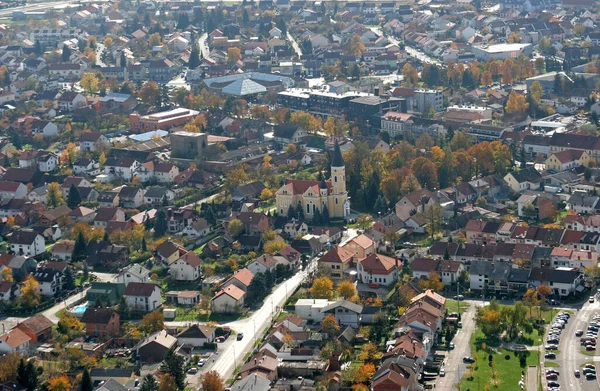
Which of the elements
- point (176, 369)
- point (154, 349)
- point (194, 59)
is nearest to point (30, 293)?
point (154, 349)

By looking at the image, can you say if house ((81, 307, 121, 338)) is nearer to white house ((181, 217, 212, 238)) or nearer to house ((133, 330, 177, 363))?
house ((133, 330, 177, 363))

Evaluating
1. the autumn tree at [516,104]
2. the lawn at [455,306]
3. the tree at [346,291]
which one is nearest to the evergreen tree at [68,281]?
the tree at [346,291]

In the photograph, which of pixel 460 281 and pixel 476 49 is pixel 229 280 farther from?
pixel 476 49

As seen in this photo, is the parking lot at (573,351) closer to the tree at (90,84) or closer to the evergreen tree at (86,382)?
the evergreen tree at (86,382)

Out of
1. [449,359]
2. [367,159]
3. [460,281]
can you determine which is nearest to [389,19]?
[367,159]

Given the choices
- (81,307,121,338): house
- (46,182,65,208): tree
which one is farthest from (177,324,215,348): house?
(46,182,65,208): tree

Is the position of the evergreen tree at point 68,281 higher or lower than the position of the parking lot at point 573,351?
lower

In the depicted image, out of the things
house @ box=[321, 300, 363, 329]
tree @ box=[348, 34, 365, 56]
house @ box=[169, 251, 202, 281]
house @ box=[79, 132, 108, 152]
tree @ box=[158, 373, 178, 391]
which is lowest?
tree @ box=[348, 34, 365, 56]
